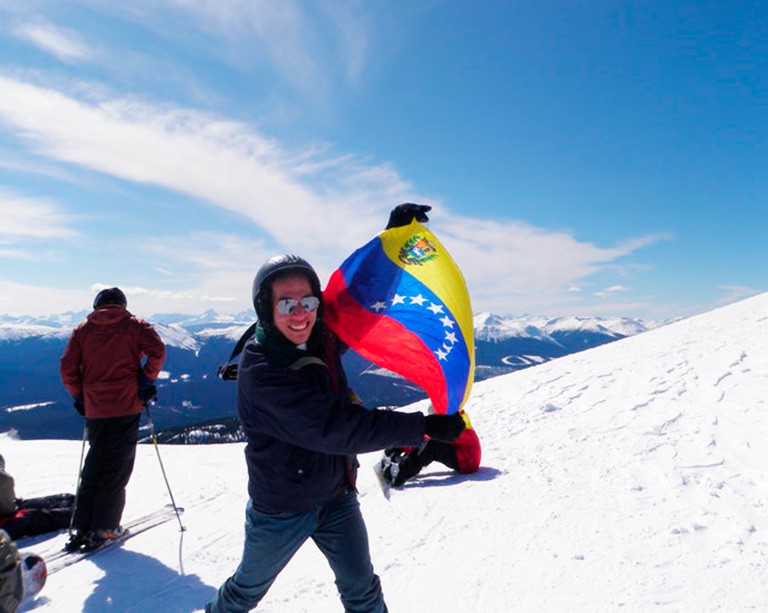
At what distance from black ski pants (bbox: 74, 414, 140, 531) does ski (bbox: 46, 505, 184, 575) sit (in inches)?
7.9

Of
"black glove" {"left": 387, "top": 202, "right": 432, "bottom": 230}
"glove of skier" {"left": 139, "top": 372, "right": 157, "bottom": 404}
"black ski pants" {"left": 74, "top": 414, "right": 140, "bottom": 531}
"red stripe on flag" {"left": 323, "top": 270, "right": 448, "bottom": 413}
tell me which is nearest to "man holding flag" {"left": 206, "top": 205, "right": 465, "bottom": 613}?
"red stripe on flag" {"left": 323, "top": 270, "right": 448, "bottom": 413}

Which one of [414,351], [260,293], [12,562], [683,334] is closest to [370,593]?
[414,351]

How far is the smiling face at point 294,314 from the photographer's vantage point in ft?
9.32

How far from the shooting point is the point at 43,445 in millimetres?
12156

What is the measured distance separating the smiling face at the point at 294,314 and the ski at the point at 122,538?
174 inches

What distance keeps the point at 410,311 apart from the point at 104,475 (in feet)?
15.6

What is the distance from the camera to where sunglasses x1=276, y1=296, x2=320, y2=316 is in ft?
9.23

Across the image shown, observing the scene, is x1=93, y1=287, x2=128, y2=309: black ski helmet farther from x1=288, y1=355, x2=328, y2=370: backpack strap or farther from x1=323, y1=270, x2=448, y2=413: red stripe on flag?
x1=288, y1=355, x2=328, y2=370: backpack strap

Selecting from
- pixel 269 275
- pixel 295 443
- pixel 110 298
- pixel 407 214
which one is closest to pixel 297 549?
pixel 295 443

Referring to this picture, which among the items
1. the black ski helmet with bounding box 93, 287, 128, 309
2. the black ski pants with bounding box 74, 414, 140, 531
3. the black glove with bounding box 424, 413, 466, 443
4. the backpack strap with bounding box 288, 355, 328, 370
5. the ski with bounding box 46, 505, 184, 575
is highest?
the black ski helmet with bounding box 93, 287, 128, 309

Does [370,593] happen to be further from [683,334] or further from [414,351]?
[683,334]

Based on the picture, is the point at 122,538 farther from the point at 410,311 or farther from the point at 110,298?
the point at 410,311

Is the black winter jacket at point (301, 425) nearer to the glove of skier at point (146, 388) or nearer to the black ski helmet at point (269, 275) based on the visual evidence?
the black ski helmet at point (269, 275)

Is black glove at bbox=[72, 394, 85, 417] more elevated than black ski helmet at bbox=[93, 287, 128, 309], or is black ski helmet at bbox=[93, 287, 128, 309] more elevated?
black ski helmet at bbox=[93, 287, 128, 309]
